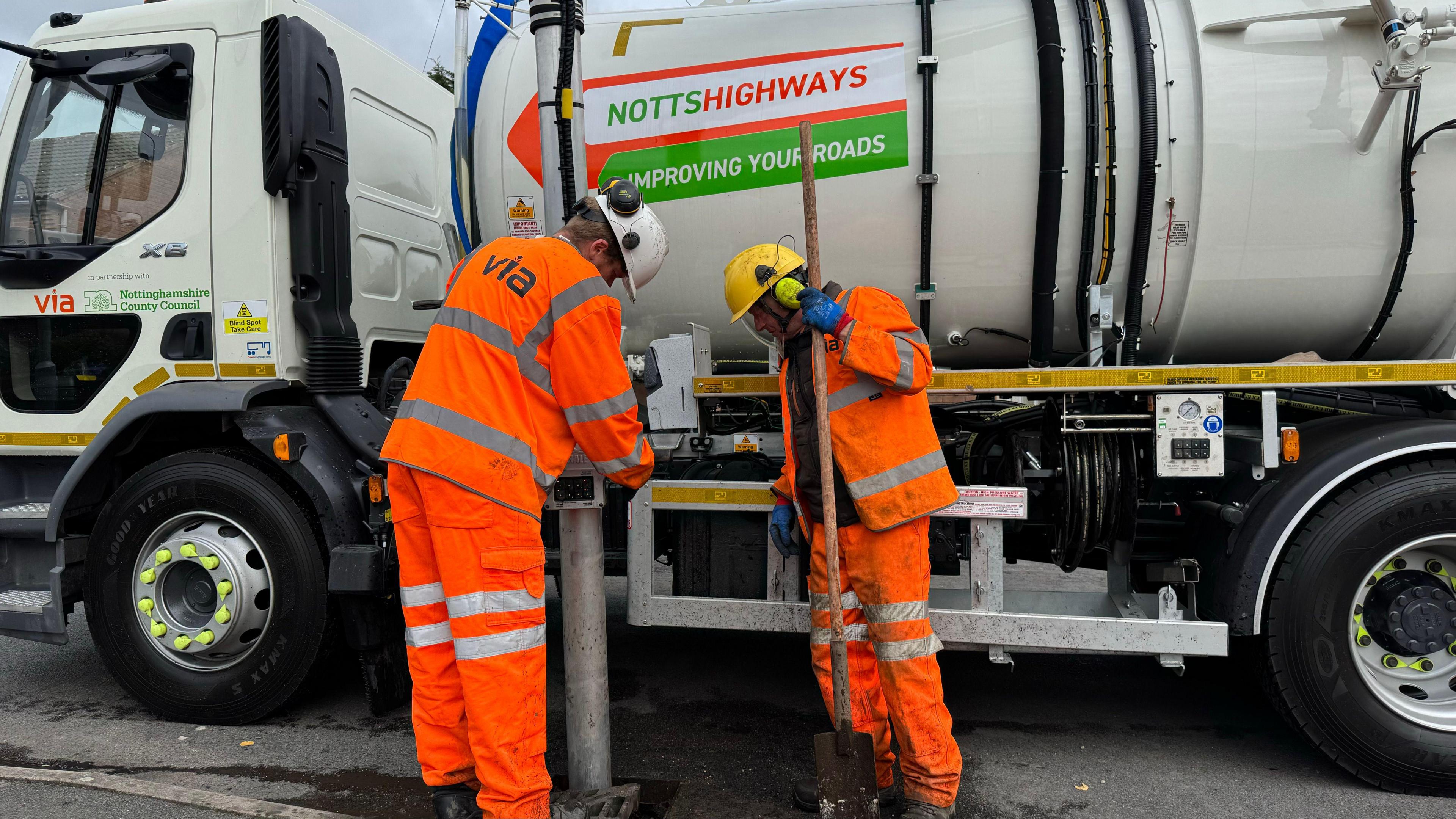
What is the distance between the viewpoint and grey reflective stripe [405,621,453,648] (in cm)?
253

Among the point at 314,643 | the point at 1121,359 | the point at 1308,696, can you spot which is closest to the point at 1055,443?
the point at 1121,359

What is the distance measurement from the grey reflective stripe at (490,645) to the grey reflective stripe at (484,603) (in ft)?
0.21

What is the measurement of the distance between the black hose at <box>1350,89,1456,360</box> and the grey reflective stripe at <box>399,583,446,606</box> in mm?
3511

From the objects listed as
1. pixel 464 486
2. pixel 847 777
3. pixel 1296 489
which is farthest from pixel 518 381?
pixel 1296 489

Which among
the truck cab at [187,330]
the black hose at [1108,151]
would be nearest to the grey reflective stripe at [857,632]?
the black hose at [1108,151]

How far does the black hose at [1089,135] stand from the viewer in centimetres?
320

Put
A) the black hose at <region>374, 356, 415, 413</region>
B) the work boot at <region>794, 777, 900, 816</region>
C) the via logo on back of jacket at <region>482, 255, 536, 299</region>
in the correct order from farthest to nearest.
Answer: the black hose at <region>374, 356, 415, 413</region> < the work boot at <region>794, 777, 900, 816</region> < the via logo on back of jacket at <region>482, 255, 536, 299</region>

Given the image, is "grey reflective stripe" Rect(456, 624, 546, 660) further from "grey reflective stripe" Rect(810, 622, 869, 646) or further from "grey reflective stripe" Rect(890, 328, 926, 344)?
"grey reflective stripe" Rect(890, 328, 926, 344)

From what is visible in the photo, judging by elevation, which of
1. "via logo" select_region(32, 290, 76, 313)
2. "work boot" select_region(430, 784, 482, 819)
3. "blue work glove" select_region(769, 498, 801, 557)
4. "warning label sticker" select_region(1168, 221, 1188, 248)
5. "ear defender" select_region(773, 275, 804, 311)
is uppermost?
"warning label sticker" select_region(1168, 221, 1188, 248)

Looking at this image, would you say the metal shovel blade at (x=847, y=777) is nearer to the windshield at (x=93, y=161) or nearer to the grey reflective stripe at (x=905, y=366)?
the grey reflective stripe at (x=905, y=366)

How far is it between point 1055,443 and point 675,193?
179 cm

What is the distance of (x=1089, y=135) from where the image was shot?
321cm

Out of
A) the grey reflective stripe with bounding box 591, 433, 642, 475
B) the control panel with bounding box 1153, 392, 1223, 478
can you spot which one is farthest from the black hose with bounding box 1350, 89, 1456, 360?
the grey reflective stripe with bounding box 591, 433, 642, 475

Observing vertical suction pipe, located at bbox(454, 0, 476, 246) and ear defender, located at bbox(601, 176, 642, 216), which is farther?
vertical suction pipe, located at bbox(454, 0, 476, 246)
